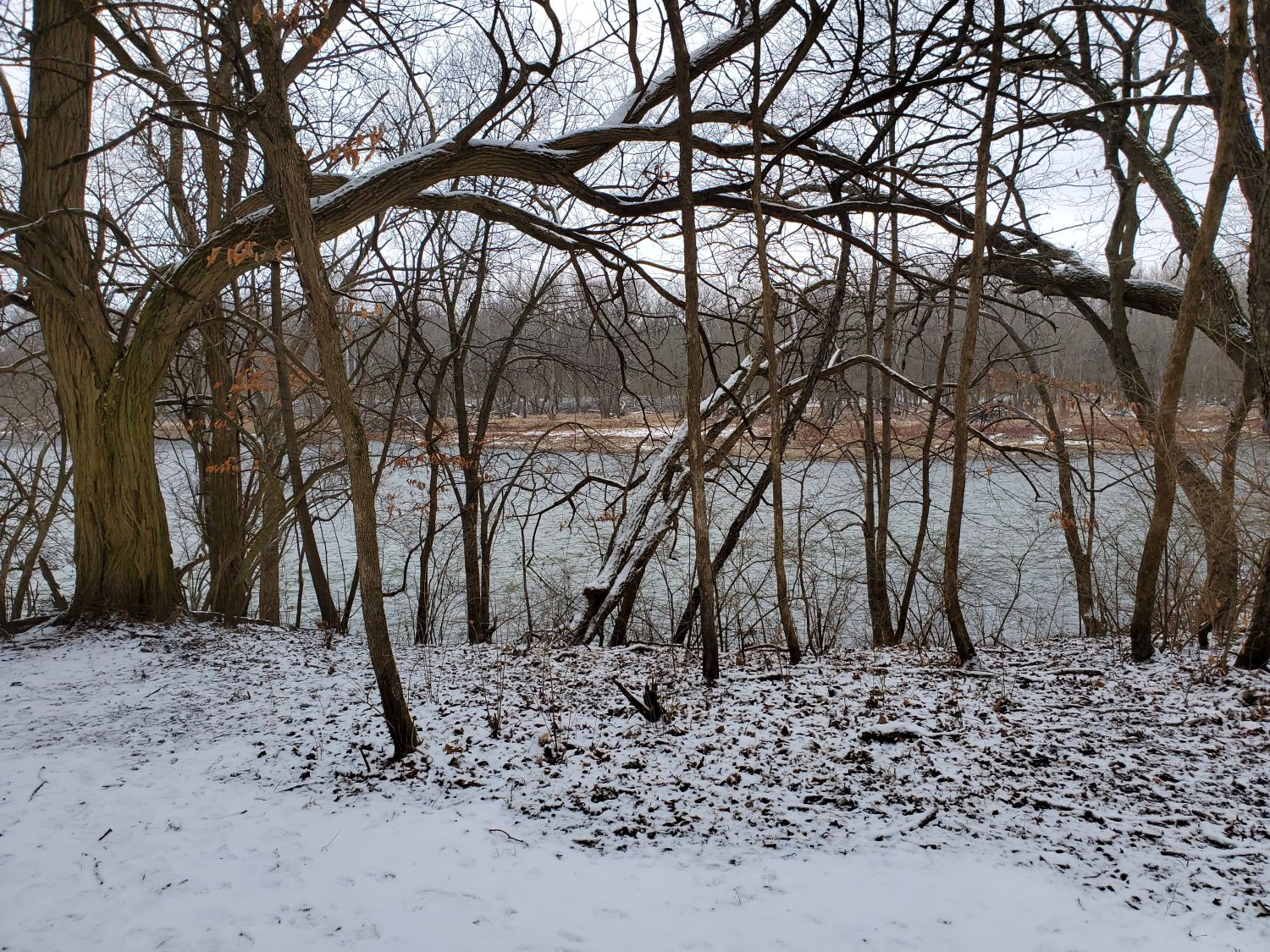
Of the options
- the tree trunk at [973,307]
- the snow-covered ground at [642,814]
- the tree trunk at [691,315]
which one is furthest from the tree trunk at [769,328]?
the tree trunk at [973,307]

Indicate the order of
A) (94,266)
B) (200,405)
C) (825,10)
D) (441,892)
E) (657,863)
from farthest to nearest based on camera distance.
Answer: (200,405), (94,266), (825,10), (657,863), (441,892)

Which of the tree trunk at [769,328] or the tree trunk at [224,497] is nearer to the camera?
the tree trunk at [769,328]

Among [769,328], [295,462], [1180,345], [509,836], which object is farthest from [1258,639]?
[295,462]

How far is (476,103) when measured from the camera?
875cm

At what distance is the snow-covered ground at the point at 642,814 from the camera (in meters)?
2.32

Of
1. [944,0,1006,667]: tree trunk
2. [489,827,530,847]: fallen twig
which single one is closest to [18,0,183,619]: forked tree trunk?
[489,827,530,847]: fallen twig

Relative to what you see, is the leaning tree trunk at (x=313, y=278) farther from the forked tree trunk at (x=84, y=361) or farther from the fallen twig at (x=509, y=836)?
the forked tree trunk at (x=84, y=361)

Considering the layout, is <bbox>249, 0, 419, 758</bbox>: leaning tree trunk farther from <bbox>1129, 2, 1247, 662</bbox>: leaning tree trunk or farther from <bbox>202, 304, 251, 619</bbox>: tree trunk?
<bbox>202, 304, 251, 619</bbox>: tree trunk

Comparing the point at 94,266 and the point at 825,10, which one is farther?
the point at 94,266

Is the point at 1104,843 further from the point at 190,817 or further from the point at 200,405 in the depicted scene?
the point at 200,405

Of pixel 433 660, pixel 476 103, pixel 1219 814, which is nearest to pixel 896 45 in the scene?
pixel 476 103

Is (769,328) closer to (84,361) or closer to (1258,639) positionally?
(1258,639)

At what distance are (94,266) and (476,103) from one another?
4834 millimetres

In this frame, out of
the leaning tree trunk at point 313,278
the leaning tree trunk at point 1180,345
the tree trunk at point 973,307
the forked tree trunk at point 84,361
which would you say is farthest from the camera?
the forked tree trunk at point 84,361
